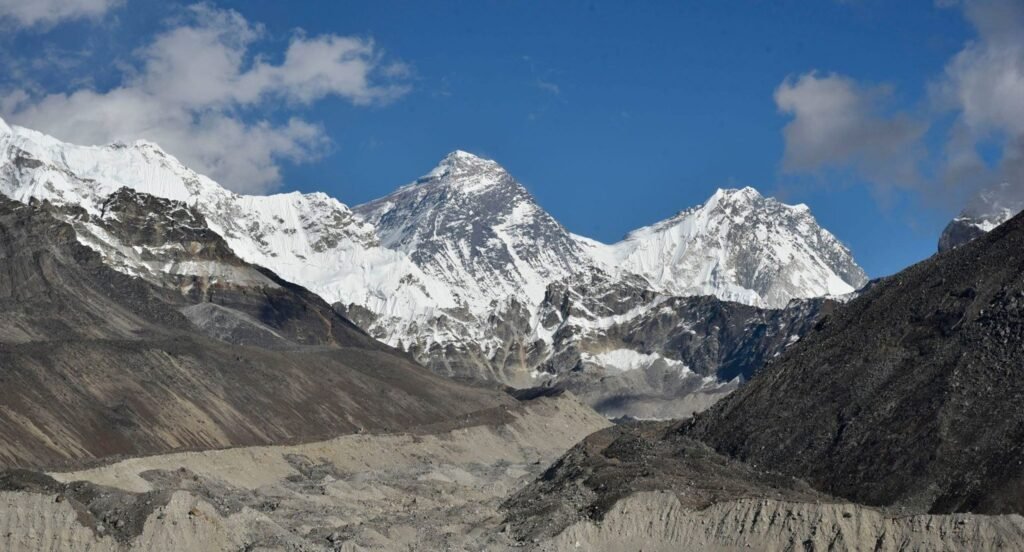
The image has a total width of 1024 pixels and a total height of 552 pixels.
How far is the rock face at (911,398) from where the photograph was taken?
9562 centimetres

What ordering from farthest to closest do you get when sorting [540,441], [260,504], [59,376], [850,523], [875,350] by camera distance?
[540,441] < [59,376] < [875,350] < [260,504] < [850,523]

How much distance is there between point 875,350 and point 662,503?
2579 centimetres

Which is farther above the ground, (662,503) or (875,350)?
(875,350)

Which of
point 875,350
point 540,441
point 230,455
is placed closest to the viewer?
point 875,350

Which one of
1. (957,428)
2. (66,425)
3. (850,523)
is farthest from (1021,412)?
(66,425)

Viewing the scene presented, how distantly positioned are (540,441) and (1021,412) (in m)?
99.9

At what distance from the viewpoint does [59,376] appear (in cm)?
15562

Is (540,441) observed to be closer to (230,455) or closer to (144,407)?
(144,407)

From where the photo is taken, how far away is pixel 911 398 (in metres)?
106

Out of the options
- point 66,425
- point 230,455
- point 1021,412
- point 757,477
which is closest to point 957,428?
point 1021,412

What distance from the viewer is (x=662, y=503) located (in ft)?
319

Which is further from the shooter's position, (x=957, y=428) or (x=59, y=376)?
(x=59, y=376)

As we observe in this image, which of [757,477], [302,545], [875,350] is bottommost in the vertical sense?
[302,545]

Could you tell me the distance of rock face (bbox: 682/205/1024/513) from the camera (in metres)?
95.6
